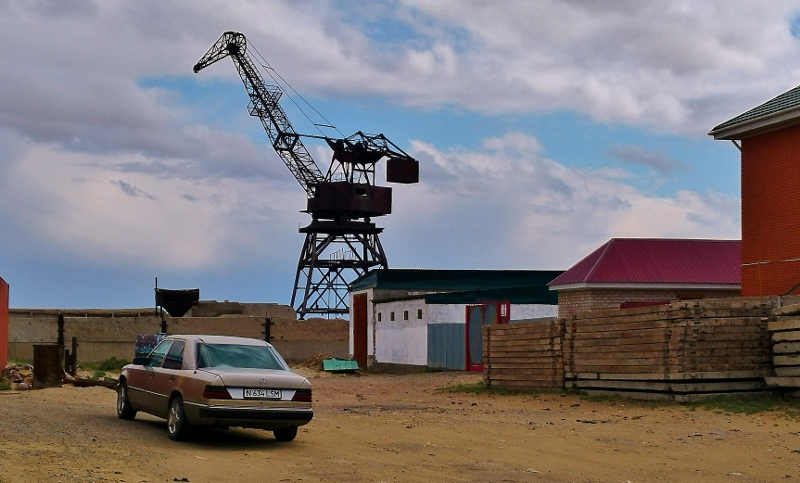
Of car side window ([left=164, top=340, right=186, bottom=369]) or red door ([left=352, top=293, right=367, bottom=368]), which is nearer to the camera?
car side window ([left=164, top=340, right=186, bottom=369])

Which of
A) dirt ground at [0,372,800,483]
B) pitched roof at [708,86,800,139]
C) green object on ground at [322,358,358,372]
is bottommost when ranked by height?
green object on ground at [322,358,358,372]

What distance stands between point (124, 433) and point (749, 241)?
18920mm

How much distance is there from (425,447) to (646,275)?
19.2 metres

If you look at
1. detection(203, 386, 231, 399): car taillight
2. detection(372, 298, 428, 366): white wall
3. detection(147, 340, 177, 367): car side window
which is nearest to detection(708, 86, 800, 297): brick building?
detection(372, 298, 428, 366): white wall

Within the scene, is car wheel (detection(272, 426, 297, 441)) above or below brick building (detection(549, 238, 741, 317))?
below

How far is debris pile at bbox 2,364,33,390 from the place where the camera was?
86.6 feet

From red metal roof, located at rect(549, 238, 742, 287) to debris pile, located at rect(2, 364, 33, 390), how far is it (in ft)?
54.0

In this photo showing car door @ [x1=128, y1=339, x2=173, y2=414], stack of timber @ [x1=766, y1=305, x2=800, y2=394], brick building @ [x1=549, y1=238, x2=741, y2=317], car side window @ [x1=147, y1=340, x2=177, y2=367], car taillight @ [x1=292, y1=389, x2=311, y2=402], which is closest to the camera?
car taillight @ [x1=292, y1=389, x2=311, y2=402]

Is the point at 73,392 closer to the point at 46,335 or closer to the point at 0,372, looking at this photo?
the point at 0,372

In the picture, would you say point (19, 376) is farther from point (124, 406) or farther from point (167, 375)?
point (167, 375)

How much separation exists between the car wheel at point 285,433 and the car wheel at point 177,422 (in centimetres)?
135

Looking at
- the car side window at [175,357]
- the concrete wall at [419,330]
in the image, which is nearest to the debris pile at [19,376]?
the car side window at [175,357]

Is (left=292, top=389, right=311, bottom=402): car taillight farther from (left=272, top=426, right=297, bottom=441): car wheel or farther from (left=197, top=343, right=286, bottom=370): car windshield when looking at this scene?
(left=197, top=343, right=286, bottom=370): car windshield

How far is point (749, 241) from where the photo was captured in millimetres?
27766
